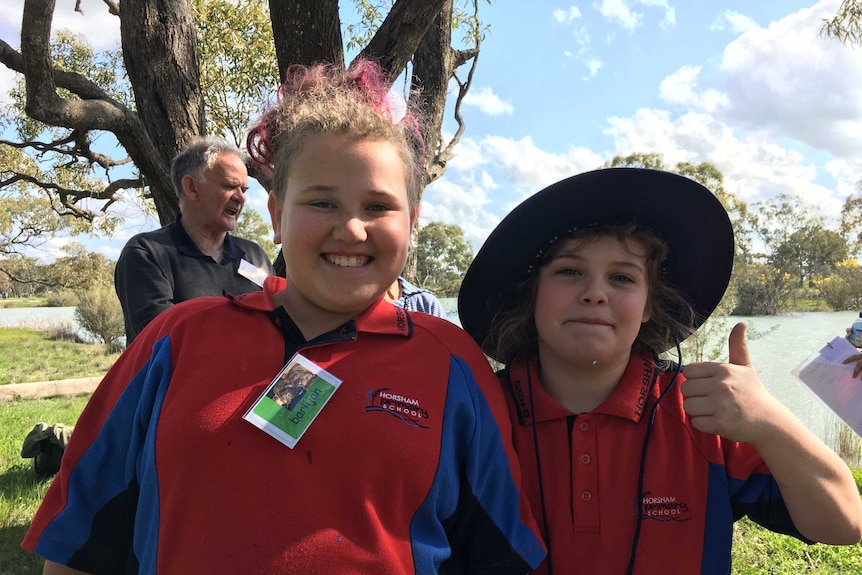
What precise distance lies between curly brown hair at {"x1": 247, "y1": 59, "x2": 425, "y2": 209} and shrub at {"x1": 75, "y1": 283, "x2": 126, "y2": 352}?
2075cm

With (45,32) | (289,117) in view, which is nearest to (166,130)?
(45,32)

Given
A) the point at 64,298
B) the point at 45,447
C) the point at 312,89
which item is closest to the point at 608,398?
the point at 312,89

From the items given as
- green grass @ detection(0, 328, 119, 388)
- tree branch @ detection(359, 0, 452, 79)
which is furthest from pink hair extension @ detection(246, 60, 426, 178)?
green grass @ detection(0, 328, 119, 388)

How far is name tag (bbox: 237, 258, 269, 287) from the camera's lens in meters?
3.17

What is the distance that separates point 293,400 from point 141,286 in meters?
1.92

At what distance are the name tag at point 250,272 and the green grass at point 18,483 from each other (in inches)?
86.0

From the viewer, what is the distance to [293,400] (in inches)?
46.3

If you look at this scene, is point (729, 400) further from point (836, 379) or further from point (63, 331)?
point (63, 331)

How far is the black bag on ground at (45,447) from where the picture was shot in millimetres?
4622

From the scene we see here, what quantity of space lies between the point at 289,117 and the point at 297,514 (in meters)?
0.96

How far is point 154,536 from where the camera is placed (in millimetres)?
1119

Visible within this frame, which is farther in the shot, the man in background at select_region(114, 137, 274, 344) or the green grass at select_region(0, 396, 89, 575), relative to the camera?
the green grass at select_region(0, 396, 89, 575)

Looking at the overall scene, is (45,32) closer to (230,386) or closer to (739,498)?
(230,386)

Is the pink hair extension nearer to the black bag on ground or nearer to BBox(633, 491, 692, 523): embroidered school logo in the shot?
BBox(633, 491, 692, 523): embroidered school logo
